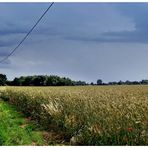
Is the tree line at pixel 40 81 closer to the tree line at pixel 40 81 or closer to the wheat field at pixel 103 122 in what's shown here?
the tree line at pixel 40 81

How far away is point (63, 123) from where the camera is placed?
12555mm

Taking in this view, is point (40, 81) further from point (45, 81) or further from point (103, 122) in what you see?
point (103, 122)

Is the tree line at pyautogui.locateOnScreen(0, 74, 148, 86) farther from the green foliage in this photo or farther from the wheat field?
the wheat field

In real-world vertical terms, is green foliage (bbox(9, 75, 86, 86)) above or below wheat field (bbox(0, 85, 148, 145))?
above

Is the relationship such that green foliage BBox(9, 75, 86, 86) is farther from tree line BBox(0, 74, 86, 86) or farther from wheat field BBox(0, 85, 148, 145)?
wheat field BBox(0, 85, 148, 145)

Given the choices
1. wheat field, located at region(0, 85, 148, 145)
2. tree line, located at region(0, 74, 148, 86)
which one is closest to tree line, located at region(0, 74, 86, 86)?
tree line, located at region(0, 74, 148, 86)

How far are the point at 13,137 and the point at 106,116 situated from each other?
2.46 metres

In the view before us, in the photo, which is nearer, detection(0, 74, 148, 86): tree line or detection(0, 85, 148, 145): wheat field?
detection(0, 85, 148, 145): wheat field

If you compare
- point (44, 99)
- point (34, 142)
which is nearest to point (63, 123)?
point (34, 142)

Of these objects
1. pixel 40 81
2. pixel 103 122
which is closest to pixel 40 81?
pixel 40 81

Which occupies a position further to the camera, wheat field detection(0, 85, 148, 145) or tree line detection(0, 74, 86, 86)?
tree line detection(0, 74, 86, 86)

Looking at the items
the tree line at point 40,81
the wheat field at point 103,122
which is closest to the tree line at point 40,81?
the tree line at point 40,81

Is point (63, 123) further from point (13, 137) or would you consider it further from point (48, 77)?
point (48, 77)

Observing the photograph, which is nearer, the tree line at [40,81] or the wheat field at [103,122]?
the wheat field at [103,122]
